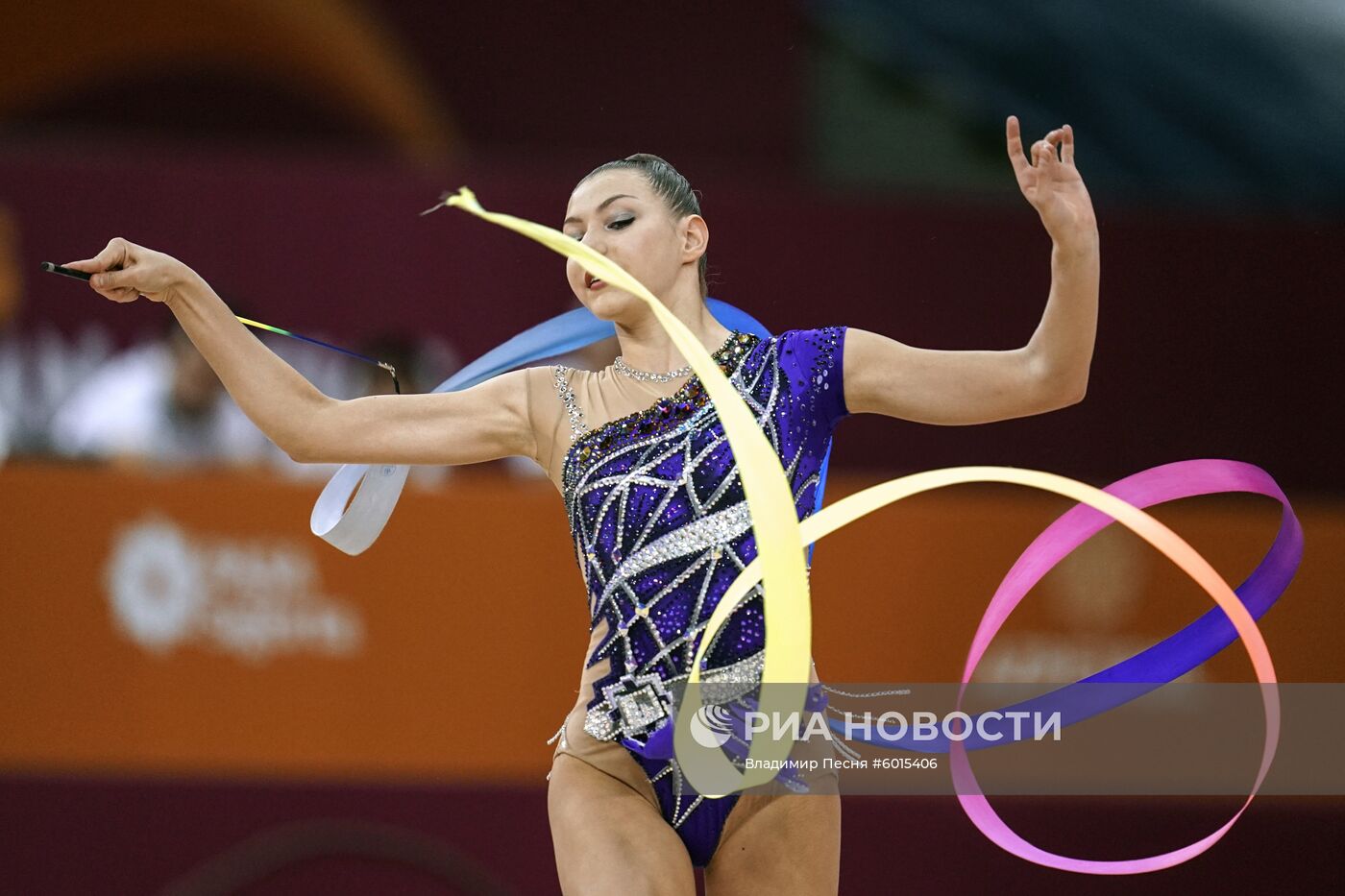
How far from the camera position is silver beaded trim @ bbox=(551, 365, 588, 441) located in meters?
2.74

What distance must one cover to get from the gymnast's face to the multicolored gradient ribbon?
0.12m

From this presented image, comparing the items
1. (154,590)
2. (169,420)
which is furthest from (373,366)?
(154,590)

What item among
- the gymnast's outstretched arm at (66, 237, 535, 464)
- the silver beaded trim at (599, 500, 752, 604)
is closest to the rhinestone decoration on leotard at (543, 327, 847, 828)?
the silver beaded trim at (599, 500, 752, 604)

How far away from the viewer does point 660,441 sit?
2682 mm

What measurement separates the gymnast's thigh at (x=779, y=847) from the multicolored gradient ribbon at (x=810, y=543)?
11 centimetres

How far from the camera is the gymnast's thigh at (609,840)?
8.08ft

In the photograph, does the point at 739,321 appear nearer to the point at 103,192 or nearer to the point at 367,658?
the point at 367,658

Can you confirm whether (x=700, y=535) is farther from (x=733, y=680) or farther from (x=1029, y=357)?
(x=1029, y=357)

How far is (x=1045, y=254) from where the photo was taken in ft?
19.8

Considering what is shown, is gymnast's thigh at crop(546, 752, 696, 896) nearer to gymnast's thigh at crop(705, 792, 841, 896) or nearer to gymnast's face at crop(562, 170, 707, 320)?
gymnast's thigh at crop(705, 792, 841, 896)

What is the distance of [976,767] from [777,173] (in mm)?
3803

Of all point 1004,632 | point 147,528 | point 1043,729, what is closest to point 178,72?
point 147,528

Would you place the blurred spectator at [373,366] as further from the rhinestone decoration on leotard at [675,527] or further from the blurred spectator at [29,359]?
the rhinestone decoration on leotard at [675,527]

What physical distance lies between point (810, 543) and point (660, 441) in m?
0.30
